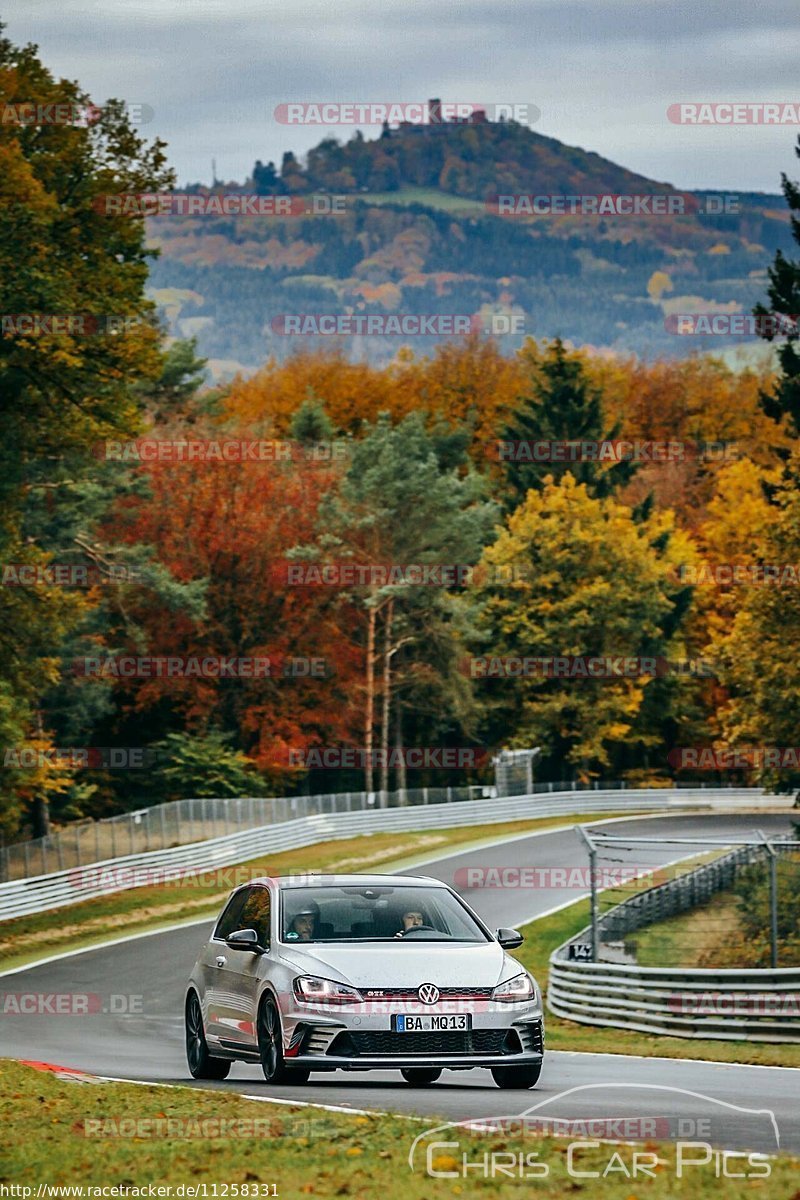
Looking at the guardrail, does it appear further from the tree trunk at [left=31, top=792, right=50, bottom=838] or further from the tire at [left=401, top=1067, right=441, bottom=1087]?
the tree trunk at [left=31, top=792, right=50, bottom=838]

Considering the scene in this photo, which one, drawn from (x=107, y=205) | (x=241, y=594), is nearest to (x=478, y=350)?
(x=241, y=594)

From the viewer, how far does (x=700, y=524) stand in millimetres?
96125

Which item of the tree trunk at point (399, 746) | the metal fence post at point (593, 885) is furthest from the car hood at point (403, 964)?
the tree trunk at point (399, 746)

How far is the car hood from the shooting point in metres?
13.3

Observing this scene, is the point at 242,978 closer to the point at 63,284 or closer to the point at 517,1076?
the point at 517,1076

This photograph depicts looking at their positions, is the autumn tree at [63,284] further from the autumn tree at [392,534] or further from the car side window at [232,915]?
the autumn tree at [392,534]

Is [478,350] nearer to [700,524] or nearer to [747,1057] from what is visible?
[700,524]

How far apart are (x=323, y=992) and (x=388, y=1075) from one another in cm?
309

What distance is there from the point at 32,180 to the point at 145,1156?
28.6m

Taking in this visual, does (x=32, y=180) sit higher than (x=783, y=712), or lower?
higher

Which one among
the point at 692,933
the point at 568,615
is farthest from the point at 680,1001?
the point at 568,615

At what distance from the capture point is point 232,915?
15414mm

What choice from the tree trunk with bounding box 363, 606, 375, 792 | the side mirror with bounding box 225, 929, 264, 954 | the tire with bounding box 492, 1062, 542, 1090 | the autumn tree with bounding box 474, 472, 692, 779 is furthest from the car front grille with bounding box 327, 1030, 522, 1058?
the autumn tree with bounding box 474, 472, 692, 779

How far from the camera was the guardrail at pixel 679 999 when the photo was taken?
2173 cm
